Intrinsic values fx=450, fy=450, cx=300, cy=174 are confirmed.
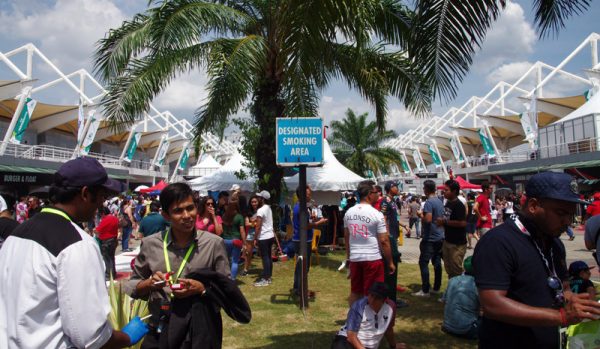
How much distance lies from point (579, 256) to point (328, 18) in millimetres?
9891

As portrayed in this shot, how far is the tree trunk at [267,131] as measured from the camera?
965 centimetres

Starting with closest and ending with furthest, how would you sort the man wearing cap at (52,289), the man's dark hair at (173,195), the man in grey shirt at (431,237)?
the man wearing cap at (52,289), the man's dark hair at (173,195), the man in grey shirt at (431,237)

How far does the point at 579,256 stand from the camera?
10.9 m

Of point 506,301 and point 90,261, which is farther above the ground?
point 90,261

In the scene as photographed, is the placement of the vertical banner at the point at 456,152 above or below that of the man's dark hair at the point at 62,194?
above

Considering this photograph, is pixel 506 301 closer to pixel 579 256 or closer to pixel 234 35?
pixel 234 35

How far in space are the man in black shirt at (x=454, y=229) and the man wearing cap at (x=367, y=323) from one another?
254cm

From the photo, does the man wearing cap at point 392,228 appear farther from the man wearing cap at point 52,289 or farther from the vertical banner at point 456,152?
the vertical banner at point 456,152

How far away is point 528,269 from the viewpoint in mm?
1971

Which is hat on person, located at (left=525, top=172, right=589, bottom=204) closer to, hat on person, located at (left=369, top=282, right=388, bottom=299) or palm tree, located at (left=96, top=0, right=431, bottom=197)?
hat on person, located at (left=369, top=282, right=388, bottom=299)

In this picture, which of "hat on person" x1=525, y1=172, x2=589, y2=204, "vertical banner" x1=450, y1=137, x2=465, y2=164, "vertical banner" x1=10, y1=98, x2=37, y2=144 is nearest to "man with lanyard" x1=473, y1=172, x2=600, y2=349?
"hat on person" x1=525, y1=172, x2=589, y2=204

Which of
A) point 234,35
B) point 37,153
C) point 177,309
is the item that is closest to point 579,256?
point 234,35

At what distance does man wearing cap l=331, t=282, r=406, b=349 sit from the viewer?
3803 millimetres

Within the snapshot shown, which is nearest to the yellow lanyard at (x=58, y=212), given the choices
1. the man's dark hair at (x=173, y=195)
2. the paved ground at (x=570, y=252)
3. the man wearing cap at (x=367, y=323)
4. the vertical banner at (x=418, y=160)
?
the man's dark hair at (x=173, y=195)
